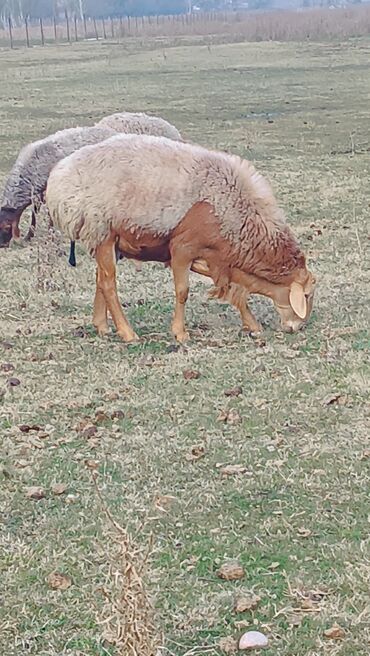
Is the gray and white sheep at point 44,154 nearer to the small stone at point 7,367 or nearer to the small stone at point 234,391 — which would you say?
the small stone at point 7,367

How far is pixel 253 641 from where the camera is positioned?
4.24 m

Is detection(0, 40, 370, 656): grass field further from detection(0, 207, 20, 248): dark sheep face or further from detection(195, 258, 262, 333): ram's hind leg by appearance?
detection(0, 207, 20, 248): dark sheep face

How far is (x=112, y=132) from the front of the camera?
35.9ft

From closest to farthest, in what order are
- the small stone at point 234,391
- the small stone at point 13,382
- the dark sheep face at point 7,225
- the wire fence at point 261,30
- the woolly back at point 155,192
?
the small stone at point 234,391 → the small stone at point 13,382 → the woolly back at point 155,192 → the dark sheep face at point 7,225 → the wire fence at point 261,30

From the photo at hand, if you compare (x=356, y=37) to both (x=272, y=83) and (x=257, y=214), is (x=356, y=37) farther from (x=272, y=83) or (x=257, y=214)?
(x=257, y=214)

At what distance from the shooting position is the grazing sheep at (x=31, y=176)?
11.6 meters

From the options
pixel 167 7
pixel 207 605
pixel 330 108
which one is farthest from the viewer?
pixel 167 7

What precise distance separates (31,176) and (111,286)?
4.36 meters

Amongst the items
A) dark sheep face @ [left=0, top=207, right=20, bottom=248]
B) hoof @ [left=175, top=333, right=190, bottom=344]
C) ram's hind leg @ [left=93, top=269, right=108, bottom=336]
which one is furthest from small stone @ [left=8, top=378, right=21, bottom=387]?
dark sheep face @ [left=0, top=207, right=20, bottom=248]

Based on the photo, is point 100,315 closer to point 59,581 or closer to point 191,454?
point 191,454

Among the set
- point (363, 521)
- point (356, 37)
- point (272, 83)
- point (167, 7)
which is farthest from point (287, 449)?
point (167, 7)

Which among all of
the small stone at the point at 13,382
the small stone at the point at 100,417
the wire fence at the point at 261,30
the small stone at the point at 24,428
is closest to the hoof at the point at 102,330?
the small stone at the point at 13,382

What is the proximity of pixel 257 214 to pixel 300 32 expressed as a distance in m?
45.3

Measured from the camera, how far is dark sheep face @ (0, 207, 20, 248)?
12.2 meters
